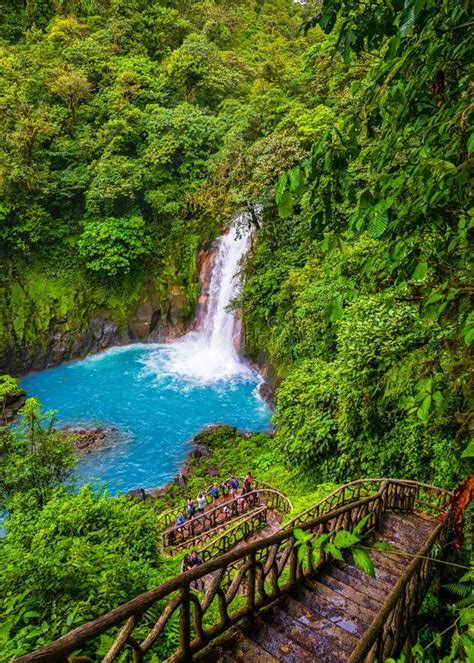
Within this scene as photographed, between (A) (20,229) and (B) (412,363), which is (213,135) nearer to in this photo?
(A) (20,229)

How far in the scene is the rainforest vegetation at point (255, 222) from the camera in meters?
2.56

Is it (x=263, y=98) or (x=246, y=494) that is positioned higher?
(x=263, y=98)

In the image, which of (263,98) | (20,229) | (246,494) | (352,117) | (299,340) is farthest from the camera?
(20,229)

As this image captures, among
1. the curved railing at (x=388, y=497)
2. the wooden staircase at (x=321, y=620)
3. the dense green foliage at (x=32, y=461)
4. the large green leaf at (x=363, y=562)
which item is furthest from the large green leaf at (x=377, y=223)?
the dense green foliage at (x=32, y=461)

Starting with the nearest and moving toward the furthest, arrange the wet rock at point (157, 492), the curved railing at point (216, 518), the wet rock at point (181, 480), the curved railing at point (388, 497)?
1. the curved railing at point (388, 497)
2. the curved railing at point (216, 518)
3. the wet rock at point (157, 492)
4. the wet rock at point (181, 480)

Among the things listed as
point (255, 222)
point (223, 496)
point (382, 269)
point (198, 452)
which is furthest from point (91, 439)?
point (382, 269)

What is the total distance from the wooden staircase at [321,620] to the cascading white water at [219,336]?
14.8 metres

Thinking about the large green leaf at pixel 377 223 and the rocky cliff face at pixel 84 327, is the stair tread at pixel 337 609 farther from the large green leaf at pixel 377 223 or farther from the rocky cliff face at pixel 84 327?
the rocky cliff face at pixel 84 327

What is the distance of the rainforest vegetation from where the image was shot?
256 centimetres

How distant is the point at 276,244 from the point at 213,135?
840 cm

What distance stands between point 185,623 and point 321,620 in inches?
62.9

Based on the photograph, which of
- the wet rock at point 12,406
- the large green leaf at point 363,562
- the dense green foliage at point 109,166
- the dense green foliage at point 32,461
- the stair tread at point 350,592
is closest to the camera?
the large green leaf at point 363,562

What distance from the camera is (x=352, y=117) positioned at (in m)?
2.56

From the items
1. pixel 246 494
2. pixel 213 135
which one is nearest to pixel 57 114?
pixel 213 135
